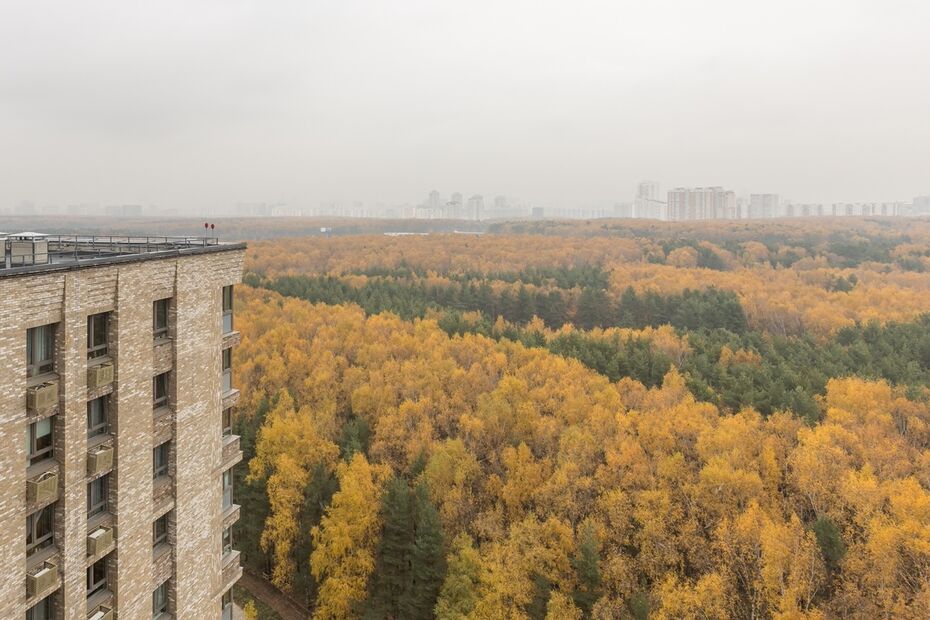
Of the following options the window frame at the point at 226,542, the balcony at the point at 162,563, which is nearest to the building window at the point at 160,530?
the balcony at the point at 162,563

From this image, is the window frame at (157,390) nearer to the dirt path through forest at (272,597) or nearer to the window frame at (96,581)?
the window frame at (96,581)

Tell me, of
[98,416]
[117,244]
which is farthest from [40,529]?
[117,244]

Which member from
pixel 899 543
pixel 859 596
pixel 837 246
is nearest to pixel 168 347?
pixel 859 596

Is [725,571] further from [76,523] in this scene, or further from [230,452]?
[76,523]

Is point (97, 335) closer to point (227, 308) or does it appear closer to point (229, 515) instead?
point (227, 308)

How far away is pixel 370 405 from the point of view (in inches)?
2015

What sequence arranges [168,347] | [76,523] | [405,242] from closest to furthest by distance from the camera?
[76,523]
[168,347]
[405,242]

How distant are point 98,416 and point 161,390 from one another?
2.41 meters

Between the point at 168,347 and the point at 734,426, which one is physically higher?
the point at 168,347

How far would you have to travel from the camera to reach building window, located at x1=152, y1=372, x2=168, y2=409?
1873 centimetres

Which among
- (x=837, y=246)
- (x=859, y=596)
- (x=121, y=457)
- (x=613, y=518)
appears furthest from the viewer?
(x=837, y=246)

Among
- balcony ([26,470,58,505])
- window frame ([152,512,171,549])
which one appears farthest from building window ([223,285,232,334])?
balcony ([26,470,58,505])

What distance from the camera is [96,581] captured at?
16828 millimetres

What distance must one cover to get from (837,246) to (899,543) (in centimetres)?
14207
